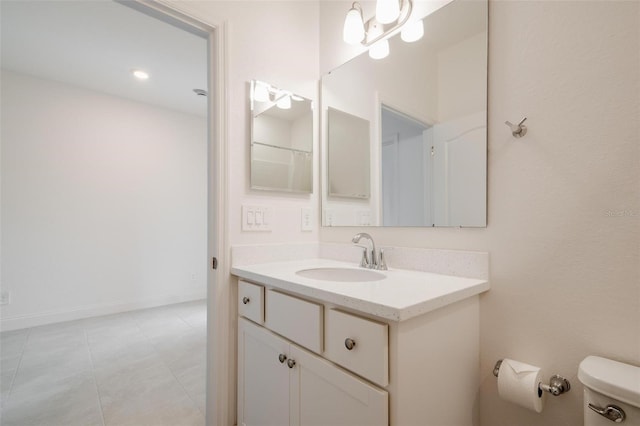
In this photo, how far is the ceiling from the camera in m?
1.93

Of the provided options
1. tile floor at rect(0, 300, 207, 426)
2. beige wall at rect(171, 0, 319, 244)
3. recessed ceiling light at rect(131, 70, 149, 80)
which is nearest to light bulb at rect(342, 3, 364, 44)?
beige wall at rect(171, 0, 319, 244)

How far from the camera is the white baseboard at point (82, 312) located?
265cm

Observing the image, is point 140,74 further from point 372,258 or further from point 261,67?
point 372,258

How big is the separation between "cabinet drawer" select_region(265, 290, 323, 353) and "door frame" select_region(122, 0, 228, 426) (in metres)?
0.30

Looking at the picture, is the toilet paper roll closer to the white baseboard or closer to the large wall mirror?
→ the large wall mirror

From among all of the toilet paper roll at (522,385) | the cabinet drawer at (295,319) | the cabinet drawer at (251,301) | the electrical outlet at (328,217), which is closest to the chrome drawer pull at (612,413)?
the toilet paper roll at (522,385)

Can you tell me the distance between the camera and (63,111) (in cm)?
290

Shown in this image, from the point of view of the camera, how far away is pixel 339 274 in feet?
4.53

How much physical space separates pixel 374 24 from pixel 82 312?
3.78 meters

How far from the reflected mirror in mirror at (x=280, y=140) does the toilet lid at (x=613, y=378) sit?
132 centimetres

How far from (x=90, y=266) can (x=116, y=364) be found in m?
1.53

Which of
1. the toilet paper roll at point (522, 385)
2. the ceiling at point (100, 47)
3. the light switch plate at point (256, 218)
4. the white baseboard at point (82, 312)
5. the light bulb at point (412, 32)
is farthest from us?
the white baseboard at point (82, 312)

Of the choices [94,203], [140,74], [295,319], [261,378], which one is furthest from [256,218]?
[94,203]

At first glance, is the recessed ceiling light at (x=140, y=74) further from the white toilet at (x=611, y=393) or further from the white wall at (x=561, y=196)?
the white toilet at (x=611, y=393)
